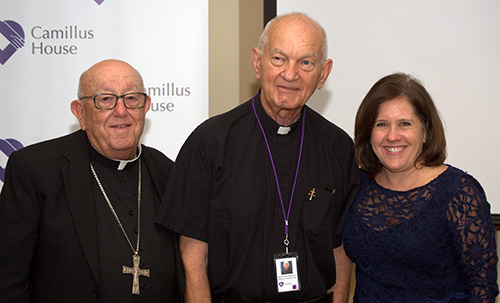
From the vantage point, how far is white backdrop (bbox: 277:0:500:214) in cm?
321

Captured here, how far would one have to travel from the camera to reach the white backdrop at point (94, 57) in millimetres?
3355

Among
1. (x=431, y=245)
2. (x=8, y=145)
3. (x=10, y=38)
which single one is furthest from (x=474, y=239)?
(x=10, y=38)

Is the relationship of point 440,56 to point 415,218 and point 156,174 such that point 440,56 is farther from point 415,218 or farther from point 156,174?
point 156,174

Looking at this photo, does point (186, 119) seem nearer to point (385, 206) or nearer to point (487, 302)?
point (385, 206)

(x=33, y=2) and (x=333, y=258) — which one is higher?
(x=33, y=2)

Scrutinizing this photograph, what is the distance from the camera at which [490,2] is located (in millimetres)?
3188

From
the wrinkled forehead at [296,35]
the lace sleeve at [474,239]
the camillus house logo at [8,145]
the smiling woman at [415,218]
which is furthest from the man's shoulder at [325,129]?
the camillus house logo at [8,145]

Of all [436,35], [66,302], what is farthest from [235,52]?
[66,302]

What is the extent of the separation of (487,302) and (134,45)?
8.46ft

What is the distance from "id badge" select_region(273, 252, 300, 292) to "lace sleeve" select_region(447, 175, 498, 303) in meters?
0.68

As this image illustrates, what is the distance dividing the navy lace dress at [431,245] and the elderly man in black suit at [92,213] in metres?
0.88

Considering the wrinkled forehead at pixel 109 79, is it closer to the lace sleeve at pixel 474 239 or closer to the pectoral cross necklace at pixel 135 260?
the pectoral cross necklace at pixel 135 260

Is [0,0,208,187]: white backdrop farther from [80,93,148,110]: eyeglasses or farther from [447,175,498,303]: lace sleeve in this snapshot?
[447,175,498,303]: lace sleeve

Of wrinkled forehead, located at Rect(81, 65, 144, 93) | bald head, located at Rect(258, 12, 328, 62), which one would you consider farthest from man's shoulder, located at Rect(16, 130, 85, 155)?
bald head, located at Rect(258, 12, 328, 62)
